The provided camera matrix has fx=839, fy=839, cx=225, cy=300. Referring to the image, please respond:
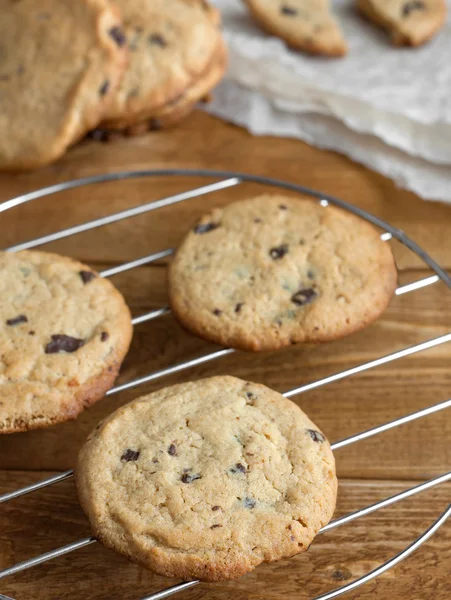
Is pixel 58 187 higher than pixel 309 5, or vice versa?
pixel 309 5

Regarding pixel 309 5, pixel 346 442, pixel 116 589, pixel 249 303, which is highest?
pixel 309 5

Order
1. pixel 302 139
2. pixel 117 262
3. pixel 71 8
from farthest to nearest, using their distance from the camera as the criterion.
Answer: pixel 302 139, pixel 71 8, pixel 117 262

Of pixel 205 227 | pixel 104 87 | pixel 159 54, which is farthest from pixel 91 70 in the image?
pixel 205 227

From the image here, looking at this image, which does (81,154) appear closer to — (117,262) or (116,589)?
(117,262)

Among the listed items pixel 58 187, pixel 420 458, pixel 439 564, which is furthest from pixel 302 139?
pixel 439 564

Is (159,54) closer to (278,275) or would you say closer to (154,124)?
(154,124)

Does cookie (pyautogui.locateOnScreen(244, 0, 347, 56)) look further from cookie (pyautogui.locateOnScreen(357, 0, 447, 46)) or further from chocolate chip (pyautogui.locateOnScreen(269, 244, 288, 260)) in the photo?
chocolate chip (pyautogui.locateOnScreen(269, 244, 288, 260))
